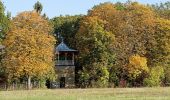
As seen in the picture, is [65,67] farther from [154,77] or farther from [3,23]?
[154,77]

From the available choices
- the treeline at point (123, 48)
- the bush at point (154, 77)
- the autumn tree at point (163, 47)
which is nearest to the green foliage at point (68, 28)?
the treeline at point (123, 48)

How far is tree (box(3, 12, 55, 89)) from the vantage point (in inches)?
3142

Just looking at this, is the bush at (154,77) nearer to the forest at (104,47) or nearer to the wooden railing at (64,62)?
the forest at (104,47)

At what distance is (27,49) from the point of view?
80125mm

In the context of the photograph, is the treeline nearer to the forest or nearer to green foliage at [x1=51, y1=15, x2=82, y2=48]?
the forest

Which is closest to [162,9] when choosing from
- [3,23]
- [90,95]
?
[3,23]

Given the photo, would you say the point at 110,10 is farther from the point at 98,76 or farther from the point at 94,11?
the point at 98,76

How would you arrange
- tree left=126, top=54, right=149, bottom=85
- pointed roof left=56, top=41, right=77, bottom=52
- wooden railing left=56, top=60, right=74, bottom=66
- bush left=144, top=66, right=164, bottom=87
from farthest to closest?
pointed roof left=56, top=41, right=77, bottom=52
wooden railing left=56, top=60, right=74, bottom=66
tree left=126, top=54, right=149, bottom=85
bush left=144, top=66, right=164, bottom=87

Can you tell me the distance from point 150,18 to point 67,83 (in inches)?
710

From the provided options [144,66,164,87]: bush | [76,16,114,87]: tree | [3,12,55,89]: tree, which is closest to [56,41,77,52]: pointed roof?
[76,16,114,87]: tree

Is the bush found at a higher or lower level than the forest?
lower

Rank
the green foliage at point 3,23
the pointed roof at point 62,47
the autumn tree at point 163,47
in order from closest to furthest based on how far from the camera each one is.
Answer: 1. the autumn tree at point 163,47
2. the green foliage at point 3,23
3. the pointed roof at point 62,47

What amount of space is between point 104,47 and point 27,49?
12.9 meters

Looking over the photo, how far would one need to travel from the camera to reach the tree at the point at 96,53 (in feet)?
282
